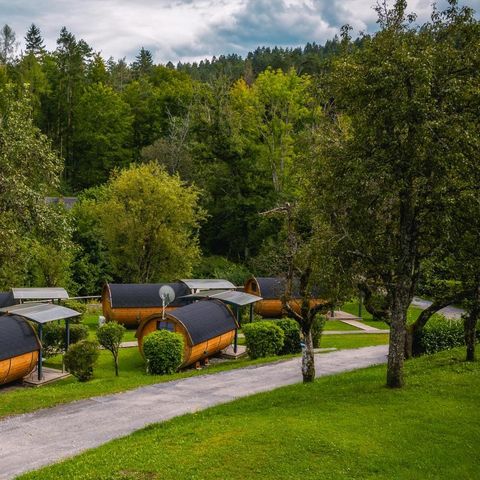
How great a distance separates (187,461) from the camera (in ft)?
45.8

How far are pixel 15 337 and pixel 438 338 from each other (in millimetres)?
22514

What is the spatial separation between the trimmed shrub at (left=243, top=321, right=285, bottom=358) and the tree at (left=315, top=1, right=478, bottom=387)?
461 inches

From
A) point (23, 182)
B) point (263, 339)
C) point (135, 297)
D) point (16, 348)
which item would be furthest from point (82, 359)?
point (135, 297)

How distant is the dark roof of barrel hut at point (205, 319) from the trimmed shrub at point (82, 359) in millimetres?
4954

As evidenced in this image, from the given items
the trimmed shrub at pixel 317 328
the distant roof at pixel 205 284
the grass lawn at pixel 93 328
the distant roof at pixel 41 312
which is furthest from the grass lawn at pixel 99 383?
the distant roof at pixel 205 284

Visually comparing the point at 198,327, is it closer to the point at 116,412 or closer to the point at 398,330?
the point at 116,412

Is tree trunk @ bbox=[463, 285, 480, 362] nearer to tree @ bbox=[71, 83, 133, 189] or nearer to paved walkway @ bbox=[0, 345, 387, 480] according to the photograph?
paved walkway @ bbox=[0, 345, 387, 480]

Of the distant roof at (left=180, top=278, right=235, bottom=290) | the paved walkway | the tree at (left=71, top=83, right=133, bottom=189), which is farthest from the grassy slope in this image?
the tree at (left=71, top=83, right=133, bottom=189)

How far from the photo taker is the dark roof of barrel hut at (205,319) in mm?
29188

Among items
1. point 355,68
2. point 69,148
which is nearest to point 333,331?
point 355,68

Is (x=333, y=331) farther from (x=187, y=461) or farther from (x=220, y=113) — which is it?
(x=220, y=113)

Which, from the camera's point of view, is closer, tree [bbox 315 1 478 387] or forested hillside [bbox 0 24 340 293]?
tree [bbox 315 1 478 387]

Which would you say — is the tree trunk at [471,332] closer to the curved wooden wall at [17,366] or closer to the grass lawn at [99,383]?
the grass lawn at [99,383]

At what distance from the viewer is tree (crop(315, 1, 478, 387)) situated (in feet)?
55.7
